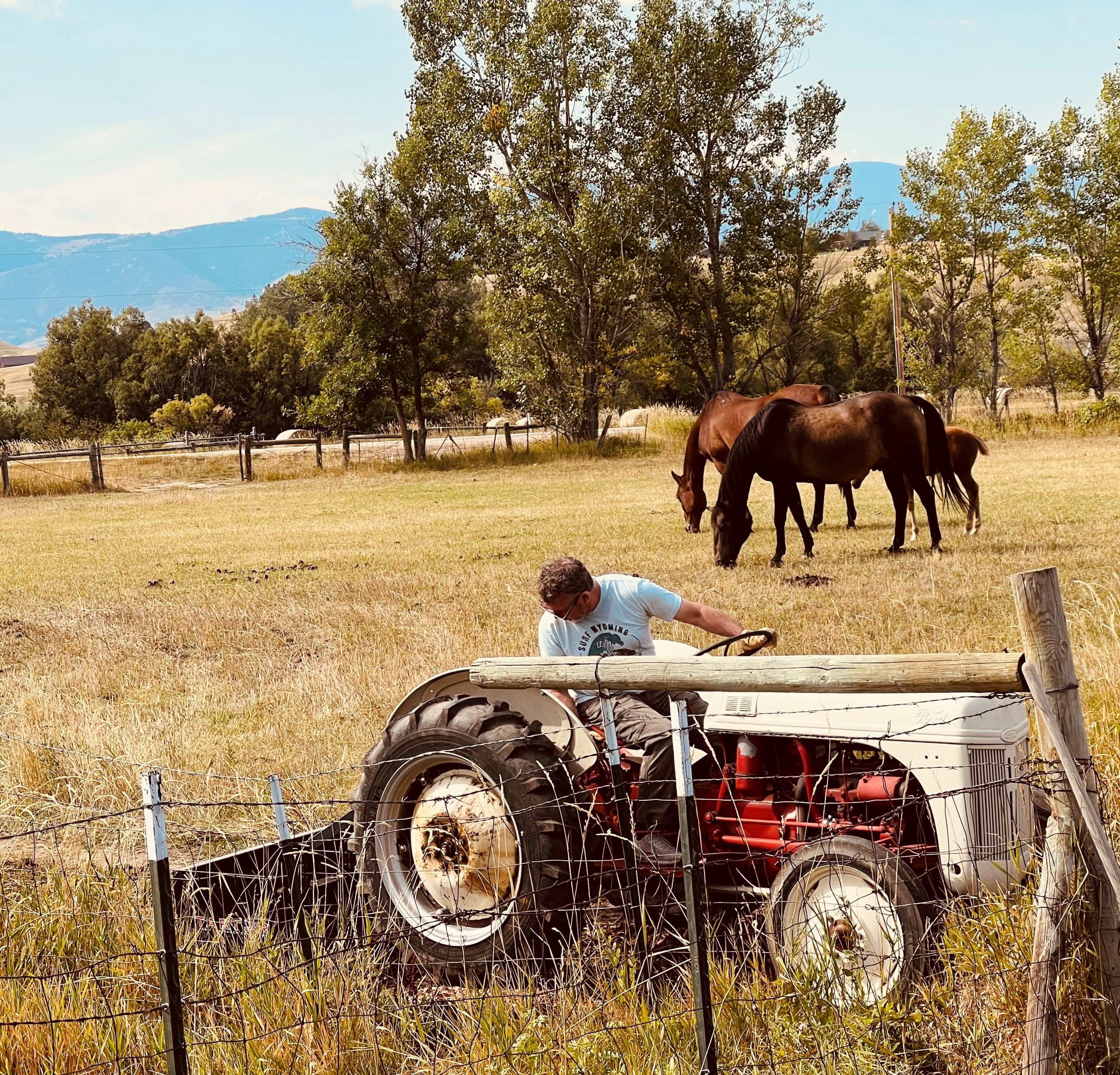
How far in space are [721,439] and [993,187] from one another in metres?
24.7

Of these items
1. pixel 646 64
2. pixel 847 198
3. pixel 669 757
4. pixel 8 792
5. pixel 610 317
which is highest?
pixel 646 64

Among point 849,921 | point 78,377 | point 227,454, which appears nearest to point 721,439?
point 849,921

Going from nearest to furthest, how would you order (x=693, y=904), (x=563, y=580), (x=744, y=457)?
1. (x=693, y=904)
2. (x=563, y=580)
3. (x=744, y=457)

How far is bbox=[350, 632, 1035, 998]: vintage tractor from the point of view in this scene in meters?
4.07

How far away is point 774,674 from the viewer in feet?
12.3

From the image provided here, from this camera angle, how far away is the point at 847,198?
4041 cm

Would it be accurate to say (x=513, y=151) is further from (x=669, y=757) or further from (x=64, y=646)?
(x=669, y=757)

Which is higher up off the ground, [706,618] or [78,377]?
[78,377]

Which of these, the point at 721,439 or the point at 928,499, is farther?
the point at 721,439

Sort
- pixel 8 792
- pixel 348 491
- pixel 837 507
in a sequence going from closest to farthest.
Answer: pixel 8 792 < pixel 837 507 < pixel 348 491

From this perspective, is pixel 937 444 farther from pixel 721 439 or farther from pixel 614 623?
pixel 614 623

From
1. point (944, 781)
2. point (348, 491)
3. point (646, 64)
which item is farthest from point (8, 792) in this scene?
point (646, 64)

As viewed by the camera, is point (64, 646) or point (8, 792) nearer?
point (8, 792)

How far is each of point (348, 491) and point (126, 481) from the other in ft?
33.8
